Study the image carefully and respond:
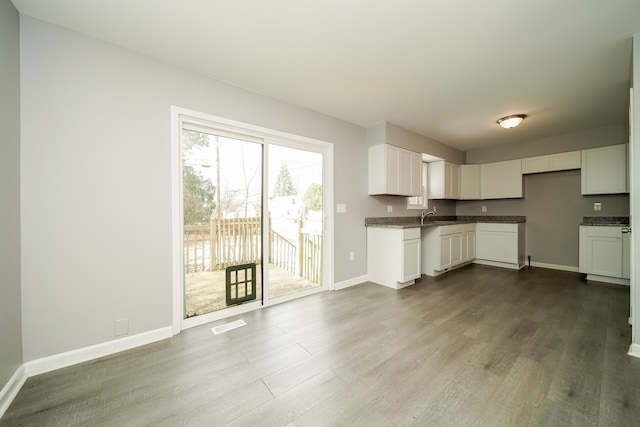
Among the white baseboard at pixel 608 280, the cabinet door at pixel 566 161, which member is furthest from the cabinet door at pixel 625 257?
the cabinet door at pixel 566 161

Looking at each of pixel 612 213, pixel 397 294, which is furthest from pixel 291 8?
pixel 612 213

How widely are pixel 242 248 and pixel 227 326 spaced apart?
0.82 metres

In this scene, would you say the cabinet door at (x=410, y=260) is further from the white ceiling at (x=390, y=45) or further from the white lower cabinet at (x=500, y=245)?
the white lower cabinet at (x=500, y=245)

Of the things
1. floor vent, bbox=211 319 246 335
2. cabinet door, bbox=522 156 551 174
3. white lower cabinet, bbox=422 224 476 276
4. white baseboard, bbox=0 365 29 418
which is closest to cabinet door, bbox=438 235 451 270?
white lower cabinet, bbox=422 224 476 276

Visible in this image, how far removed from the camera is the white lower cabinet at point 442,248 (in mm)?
4008

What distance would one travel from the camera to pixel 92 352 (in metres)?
1.79

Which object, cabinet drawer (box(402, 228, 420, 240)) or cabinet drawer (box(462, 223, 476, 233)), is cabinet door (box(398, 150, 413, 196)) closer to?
cabinet drawer (box(402, 228, 420, 240))

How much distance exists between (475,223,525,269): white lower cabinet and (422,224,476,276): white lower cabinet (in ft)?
1.87

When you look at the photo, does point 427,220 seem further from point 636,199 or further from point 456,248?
point 636,199

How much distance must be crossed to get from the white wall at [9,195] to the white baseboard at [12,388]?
29 millimetres

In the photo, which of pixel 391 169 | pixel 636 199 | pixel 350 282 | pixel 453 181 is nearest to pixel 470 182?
pixel 453 181

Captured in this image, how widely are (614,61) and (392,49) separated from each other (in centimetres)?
209

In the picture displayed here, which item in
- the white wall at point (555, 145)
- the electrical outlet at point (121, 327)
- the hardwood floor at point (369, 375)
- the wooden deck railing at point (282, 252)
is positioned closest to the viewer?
the hardwood floor at point (369, 375)

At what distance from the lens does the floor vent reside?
2217mm
